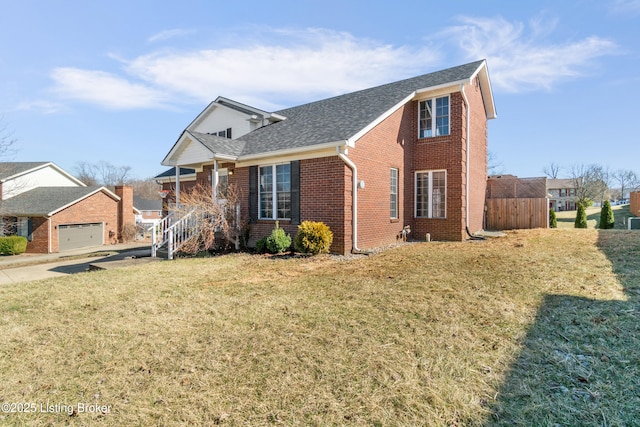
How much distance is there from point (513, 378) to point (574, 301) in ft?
8.97

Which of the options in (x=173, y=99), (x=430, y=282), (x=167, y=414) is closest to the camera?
(x=167, y=414)

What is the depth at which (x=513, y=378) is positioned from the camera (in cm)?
301

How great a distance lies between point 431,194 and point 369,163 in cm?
360

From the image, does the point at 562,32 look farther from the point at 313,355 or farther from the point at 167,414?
the point at 167,414

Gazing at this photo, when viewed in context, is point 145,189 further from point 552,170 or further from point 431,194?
point 552,170

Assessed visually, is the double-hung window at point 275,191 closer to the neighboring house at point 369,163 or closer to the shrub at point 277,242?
the neighboring house at point 369,163

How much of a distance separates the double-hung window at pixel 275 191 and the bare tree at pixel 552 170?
7372 cm

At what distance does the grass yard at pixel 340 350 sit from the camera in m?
2.67

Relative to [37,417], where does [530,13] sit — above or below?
above

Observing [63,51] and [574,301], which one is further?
[63,51]

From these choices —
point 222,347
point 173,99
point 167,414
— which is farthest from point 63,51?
point 167,414

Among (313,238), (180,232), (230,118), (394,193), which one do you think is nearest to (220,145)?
(180,232)

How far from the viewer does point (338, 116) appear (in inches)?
479

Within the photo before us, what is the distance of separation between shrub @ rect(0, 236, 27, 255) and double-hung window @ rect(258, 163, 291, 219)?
1027 inches
